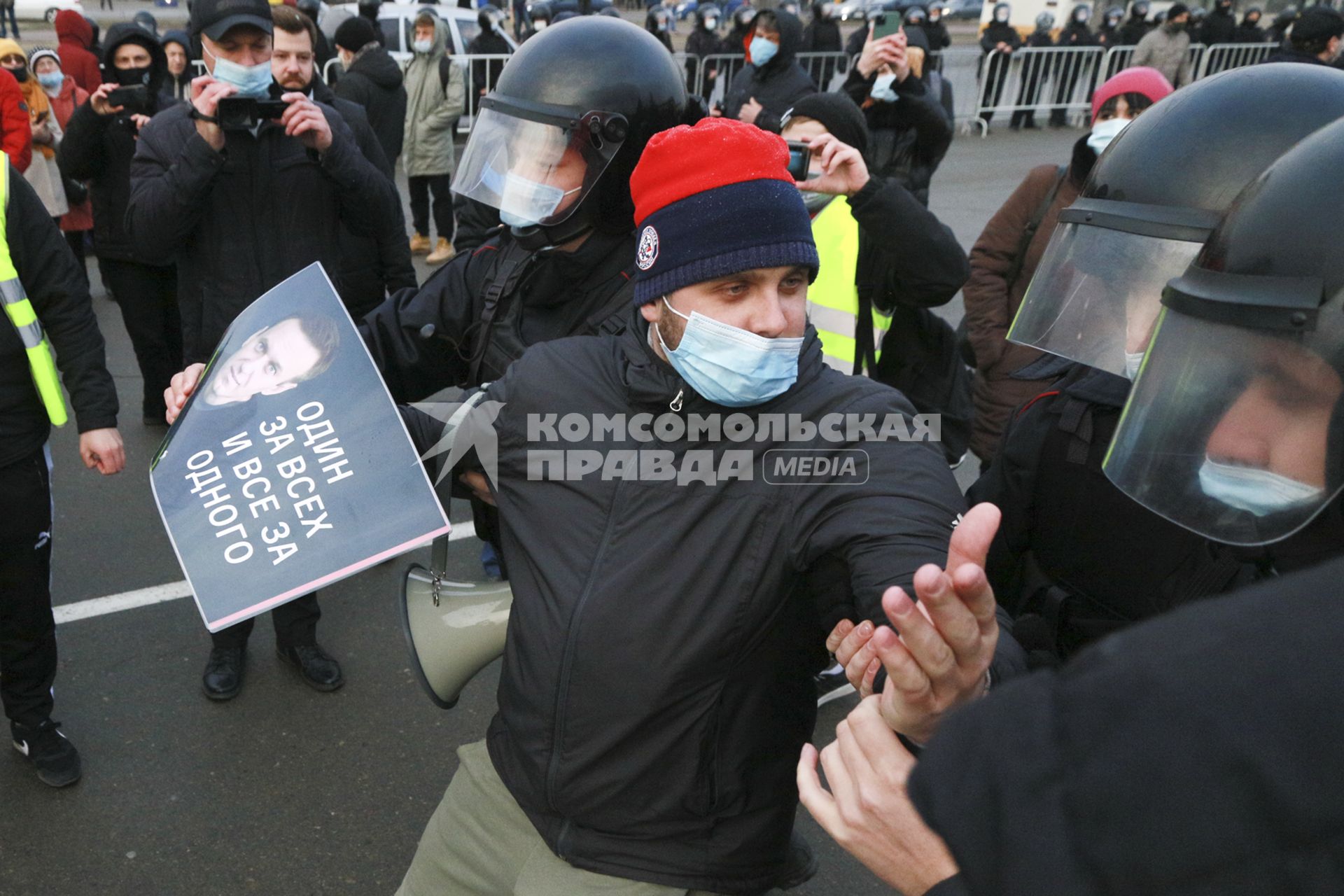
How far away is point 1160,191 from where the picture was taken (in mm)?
1740

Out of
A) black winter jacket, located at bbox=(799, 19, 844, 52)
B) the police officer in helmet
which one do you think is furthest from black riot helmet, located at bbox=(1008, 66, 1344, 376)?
black winter jacket, located at bbox=(799, 19, 844, 52)

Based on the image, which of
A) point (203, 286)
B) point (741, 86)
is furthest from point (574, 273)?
point (741, 86)

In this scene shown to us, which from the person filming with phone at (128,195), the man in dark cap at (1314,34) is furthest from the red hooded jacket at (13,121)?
the man in dark cap at (1314,34)

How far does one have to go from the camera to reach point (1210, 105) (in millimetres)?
1771

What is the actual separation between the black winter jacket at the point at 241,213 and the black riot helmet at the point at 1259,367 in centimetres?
274

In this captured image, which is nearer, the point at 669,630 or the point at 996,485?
the point at 669,630

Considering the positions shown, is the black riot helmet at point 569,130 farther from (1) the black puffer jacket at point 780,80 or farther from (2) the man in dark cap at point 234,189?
(1) the black puffer jacket at point 780,80

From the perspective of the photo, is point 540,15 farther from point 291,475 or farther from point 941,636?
point 941,636

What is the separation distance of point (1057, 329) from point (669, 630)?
36.0 inches

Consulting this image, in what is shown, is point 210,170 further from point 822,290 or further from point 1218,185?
point 1218,185

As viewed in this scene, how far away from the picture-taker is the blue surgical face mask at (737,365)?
5.47 feet

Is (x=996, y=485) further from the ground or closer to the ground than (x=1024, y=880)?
closer to the ground

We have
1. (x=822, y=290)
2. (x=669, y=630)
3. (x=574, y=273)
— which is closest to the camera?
(x=669, y=630)

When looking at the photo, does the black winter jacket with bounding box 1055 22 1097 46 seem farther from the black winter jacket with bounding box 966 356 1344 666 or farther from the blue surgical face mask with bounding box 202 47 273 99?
the black winter jacket with bounding box 966 356 1344 666
